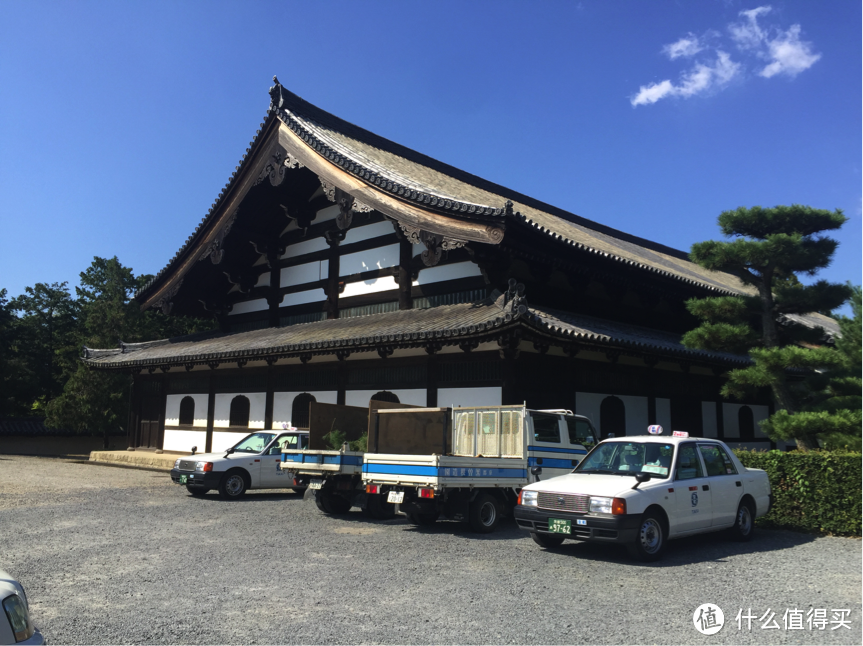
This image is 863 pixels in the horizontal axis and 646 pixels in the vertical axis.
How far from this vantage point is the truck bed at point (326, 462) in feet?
36.5

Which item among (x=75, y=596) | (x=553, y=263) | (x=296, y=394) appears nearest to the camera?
(x=75, y=596)

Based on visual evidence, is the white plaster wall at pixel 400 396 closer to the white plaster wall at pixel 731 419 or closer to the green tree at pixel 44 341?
the white plaster wall at pixel 731 419

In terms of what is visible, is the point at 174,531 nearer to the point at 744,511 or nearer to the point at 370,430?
the point at 370,430

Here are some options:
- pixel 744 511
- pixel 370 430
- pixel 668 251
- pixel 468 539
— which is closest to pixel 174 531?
pixel 370 430

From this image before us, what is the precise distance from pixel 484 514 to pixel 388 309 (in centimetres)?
830

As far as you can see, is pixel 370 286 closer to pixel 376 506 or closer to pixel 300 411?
pixel 300 411

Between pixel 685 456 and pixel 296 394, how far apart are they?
12.2 meters

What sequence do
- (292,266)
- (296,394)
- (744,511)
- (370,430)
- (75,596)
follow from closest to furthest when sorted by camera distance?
(75,596) → (744,511) → (370,430) → (296,394) → (292,266)

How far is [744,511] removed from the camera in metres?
9.64

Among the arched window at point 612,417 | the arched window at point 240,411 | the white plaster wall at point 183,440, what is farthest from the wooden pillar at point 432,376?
the white plaster wall at point 183,440

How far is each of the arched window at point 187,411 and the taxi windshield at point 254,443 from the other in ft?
26.2

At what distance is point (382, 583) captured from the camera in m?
6.81

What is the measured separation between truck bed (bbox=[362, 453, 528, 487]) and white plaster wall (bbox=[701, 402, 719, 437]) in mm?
10352

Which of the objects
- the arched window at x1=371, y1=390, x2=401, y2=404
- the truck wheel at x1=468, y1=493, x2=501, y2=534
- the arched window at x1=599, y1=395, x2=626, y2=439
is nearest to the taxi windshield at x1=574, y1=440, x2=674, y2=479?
the truck wheel at x1=468, y1=493, x2=501, y2=534
